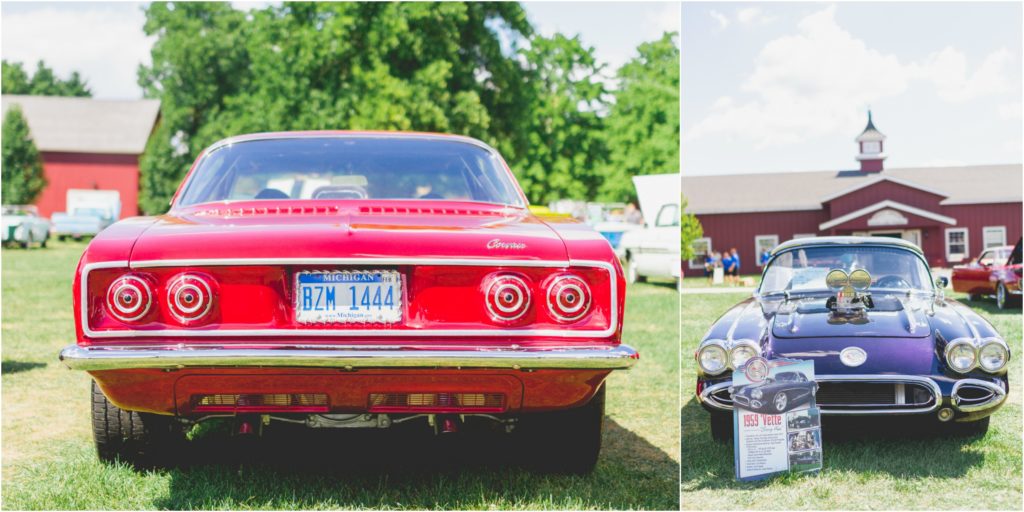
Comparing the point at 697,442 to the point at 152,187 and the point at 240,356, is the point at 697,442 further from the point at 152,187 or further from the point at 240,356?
the point at 152,187

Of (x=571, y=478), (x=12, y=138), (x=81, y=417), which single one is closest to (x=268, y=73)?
(x=12, y=138)

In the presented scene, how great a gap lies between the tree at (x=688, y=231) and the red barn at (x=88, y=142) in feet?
168

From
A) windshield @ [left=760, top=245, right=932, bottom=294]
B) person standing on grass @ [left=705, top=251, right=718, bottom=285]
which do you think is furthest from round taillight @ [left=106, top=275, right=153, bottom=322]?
windshield @ [left=760, top=245, right=932, bottom=294]

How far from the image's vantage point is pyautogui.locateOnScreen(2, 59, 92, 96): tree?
64.8 m

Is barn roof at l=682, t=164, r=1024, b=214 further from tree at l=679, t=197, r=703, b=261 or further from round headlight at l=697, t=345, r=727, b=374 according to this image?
round headlight at l=697, t=345, r=727, b=374

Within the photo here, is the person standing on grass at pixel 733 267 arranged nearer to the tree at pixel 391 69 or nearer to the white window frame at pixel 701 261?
the white window frame at pixel 701 261

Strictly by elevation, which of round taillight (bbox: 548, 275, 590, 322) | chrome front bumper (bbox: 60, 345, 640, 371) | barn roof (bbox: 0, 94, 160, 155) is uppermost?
barn roof (bbox: 0, 94, 160, 155)

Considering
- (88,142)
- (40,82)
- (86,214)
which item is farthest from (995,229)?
(40,82)

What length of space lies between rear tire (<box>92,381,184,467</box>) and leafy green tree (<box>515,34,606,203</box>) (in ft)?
138

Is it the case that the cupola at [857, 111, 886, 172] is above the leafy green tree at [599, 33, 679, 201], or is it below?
below

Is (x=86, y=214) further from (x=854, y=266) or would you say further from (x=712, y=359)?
(x=854, y=266)

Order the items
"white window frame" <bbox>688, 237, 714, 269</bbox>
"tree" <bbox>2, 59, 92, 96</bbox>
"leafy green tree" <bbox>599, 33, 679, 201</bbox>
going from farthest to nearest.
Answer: "tree" <bbox>2, 59, 92, 96</bbox> → "leafy green tree" <bbox>599, 33, 679, 201</bbox> → "white window frame" <bbox>688, 237, 714, 269</bbox>

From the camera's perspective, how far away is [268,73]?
98.0 ft

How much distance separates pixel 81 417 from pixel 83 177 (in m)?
51.2
